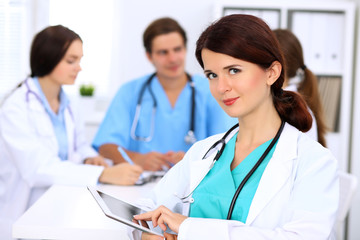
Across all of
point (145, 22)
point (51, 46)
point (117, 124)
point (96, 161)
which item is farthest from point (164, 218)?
point (145, 22)

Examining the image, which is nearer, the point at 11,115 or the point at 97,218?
the point at 97,218

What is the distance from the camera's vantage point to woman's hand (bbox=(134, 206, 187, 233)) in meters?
1.14

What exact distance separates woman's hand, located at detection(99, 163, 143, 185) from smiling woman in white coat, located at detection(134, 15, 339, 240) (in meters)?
0.55

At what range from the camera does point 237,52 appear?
3.66 ft

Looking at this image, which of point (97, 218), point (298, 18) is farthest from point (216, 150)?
point (298, 18)

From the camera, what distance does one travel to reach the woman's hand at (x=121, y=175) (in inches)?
73.1

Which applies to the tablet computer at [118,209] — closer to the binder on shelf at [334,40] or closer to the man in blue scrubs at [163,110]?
the man in blue scrubs at [163,110]

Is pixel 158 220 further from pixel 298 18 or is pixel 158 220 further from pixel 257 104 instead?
pixel 298 18

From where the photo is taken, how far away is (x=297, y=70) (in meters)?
2.13

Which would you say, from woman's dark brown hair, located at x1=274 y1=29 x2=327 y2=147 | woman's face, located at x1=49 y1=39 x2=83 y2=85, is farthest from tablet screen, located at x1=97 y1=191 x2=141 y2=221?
woman's dark brown hair, located at x1=274 y1=29 x2=327 y2=147

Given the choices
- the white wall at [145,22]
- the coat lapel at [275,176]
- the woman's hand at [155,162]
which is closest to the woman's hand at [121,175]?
the woman's hand at [155,162]

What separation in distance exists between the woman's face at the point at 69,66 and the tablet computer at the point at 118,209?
0.92 metres

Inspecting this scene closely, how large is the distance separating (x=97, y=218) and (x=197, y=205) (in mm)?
337

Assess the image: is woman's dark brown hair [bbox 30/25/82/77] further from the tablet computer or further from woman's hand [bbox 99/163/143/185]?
the tablet computer
